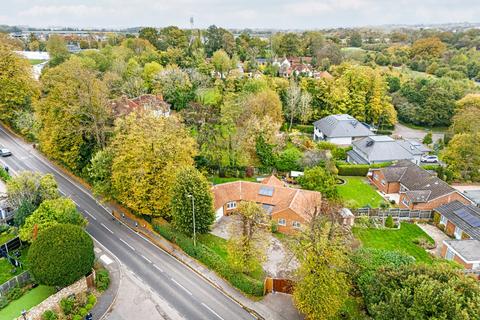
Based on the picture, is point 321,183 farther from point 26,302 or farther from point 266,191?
point 26,302

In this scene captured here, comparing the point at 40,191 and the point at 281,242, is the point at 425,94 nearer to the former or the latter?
the point at 281,242

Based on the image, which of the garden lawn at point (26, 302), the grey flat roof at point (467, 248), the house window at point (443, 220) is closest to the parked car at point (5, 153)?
the garden lawn at point (26, 302)

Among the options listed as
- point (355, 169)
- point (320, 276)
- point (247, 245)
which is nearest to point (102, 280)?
point (247, 245)

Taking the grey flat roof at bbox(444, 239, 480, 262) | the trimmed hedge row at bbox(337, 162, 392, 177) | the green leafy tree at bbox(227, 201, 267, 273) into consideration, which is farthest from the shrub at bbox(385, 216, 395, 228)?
the green leafy tree at bbox(227, 201, 267, 273)

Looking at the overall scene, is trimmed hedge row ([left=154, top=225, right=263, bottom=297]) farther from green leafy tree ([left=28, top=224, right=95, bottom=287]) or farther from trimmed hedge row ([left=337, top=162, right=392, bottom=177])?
trimmed hedge row ([left=337, top=162, right=392, bottom=177])

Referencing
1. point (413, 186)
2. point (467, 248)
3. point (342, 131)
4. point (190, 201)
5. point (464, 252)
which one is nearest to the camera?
point (464, 252)

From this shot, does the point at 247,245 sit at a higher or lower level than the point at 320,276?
lower
